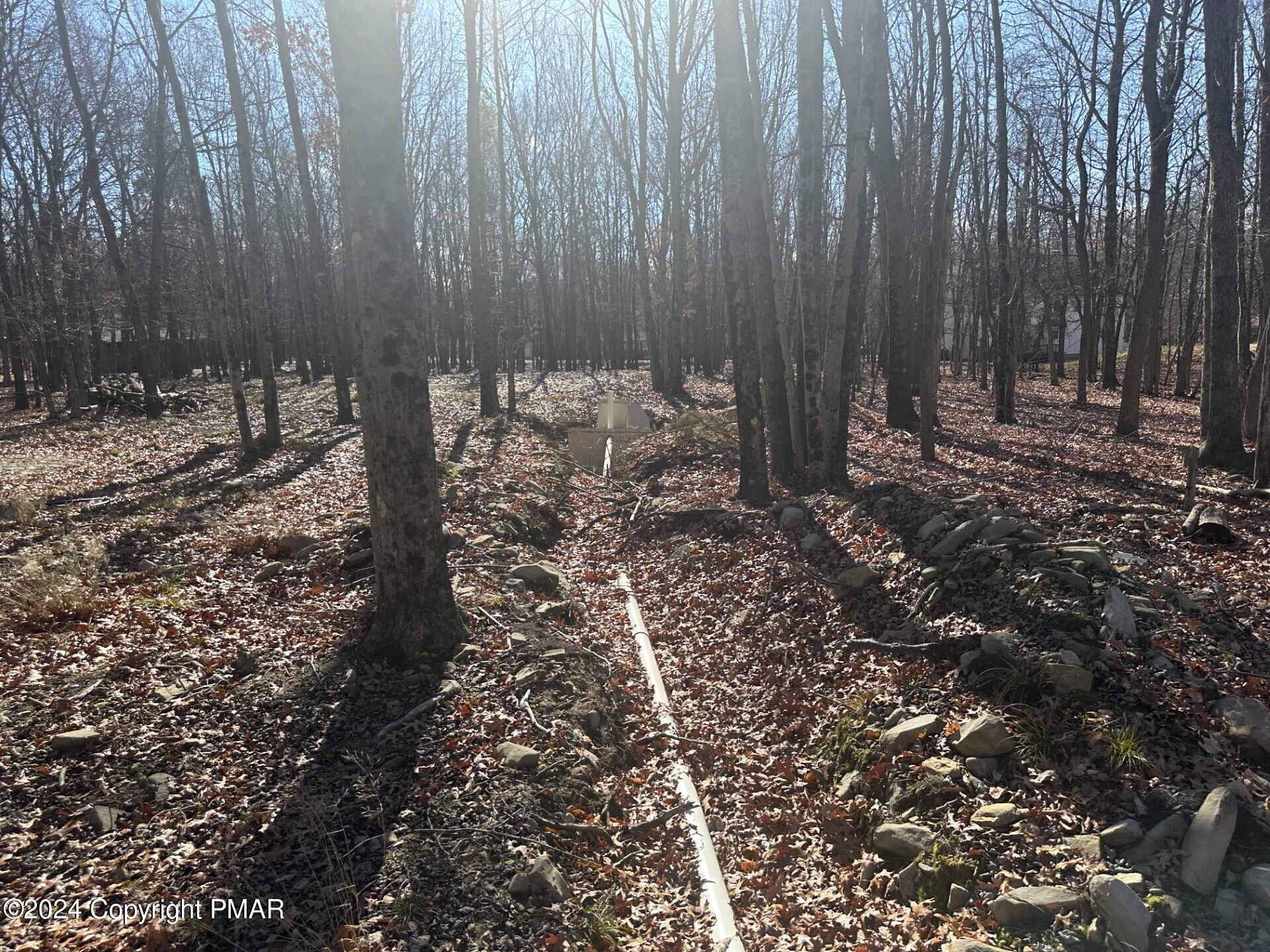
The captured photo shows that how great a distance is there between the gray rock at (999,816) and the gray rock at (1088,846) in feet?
0.79

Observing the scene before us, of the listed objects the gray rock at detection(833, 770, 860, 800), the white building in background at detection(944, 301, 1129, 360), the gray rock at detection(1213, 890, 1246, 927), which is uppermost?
the white building in background at detection(944, 301, 1129, 360)

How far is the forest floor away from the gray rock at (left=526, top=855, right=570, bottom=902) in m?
0.03

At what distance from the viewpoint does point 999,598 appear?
5.33 metres

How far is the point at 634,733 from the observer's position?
5.41m

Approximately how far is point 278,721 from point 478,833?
172cm

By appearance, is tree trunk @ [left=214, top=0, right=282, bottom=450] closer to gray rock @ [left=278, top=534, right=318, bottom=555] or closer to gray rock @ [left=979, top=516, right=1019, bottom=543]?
gray rock @ [left=278, top=534, right=318, bottom=555]

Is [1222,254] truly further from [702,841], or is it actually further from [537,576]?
[702,841]

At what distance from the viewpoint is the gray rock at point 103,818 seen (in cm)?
365

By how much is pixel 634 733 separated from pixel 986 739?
2.36 meters

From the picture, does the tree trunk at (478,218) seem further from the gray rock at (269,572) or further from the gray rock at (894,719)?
the gray rock at (894,719)

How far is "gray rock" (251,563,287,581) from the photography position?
7133mm

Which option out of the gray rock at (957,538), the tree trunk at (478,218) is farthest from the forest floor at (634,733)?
the tree trunk at (478,218)

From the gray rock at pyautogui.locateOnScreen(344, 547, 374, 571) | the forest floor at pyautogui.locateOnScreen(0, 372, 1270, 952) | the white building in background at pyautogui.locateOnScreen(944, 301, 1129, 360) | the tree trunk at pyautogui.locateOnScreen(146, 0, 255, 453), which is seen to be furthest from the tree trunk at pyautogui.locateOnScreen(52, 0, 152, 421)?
the white building in background at pyautogui.locateOnScreen(944, 301, 1129, 360)

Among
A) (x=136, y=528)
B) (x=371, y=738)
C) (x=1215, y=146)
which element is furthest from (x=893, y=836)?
(x=1215, y=146)
